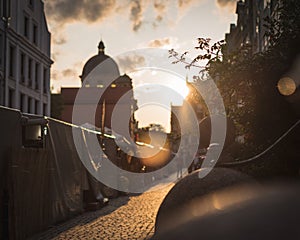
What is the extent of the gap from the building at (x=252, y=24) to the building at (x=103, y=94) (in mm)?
29129

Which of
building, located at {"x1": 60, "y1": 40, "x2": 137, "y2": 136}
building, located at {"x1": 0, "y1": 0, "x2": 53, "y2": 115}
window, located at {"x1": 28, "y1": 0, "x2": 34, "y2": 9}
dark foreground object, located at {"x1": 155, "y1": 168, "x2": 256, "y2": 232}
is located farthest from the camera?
building, located at {"x1": 60, "y1": 40, "x2": 137, "y2": 136}

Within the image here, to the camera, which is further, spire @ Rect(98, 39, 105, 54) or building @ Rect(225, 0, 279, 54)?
spire @ Rect(98, 39, 105, 54)

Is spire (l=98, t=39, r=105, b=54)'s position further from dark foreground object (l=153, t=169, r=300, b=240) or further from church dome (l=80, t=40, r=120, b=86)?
dark foreground object (l=153, t=169, r=300, b=240)

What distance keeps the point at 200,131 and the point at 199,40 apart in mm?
2126

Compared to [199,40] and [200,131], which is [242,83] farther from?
[199,40]

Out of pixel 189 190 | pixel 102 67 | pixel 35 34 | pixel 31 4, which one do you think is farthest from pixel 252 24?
pixel 102 67

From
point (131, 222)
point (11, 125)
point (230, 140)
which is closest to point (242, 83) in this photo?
point (230, 140)

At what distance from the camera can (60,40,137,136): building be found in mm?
85125

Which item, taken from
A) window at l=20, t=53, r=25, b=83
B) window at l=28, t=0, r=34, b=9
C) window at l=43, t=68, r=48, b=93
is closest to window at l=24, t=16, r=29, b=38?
window at l=28, t=0, r=34, b=9

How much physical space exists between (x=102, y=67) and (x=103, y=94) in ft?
29.4

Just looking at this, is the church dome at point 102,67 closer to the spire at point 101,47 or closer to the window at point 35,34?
the spire at point 101,47

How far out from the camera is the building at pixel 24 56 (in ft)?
119

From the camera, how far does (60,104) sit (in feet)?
245

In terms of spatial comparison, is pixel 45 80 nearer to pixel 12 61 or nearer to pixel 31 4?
pixel 31 4
